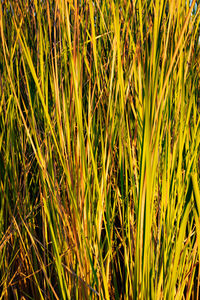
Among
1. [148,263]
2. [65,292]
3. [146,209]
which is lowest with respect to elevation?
[65,292]

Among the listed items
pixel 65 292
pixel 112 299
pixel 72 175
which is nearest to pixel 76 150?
pixel 72 175

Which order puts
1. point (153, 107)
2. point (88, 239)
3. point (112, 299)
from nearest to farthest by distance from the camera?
point (153, 107)
point (88, 239)
point (112, 299)

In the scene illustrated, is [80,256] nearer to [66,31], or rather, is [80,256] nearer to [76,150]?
[76,150]

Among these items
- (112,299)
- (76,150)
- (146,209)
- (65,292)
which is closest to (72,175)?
(76,150)

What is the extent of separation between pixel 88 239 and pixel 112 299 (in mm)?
254

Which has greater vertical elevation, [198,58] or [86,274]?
[198,58]

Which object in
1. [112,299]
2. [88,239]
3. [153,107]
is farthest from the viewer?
[112,299]

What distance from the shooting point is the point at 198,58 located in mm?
828

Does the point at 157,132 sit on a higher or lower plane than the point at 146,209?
higher

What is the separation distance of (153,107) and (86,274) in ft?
1.17

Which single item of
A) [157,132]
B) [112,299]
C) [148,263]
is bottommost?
[112,299]

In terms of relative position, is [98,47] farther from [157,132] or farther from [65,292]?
[65,292]

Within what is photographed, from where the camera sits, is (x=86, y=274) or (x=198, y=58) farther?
(x=198, y=58)

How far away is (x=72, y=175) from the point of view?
589mm
